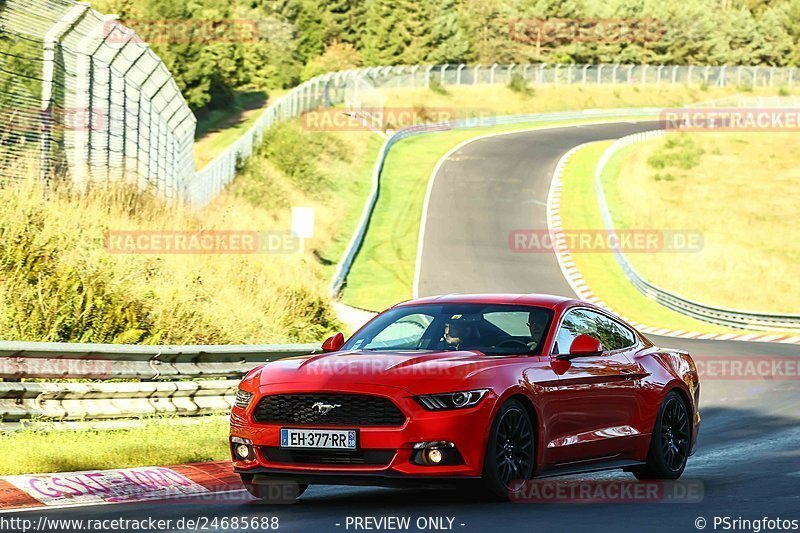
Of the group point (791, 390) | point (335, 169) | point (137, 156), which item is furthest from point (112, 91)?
point (335, 169)

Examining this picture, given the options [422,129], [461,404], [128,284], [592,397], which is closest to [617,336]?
[592,397]

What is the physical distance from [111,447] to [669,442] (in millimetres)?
4747

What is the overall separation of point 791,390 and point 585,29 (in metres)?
104

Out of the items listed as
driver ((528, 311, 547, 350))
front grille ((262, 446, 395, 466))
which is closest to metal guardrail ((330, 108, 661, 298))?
driver ((528, 311, 547, 350))

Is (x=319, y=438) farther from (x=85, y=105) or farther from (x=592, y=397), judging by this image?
(x=85, y=105)

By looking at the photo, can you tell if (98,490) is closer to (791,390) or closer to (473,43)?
(791,390)

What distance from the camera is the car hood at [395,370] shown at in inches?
334

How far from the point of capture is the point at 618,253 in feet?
140

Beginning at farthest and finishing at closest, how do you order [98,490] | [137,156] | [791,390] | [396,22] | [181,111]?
[396,22] → [181,111] → [137,156] → [791,390] → [98,490]

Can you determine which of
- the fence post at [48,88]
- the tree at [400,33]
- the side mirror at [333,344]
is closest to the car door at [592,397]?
the side mirror at [333,344]

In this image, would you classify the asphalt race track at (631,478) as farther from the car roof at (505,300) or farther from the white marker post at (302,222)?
the white marker post at (302,222)

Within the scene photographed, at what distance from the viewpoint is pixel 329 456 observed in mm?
8500

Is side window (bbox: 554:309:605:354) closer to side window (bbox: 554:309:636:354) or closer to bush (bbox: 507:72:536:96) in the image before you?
side window (bbox: 554:309:636:354)

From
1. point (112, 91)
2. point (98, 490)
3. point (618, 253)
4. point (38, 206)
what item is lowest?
point (618, 253)
